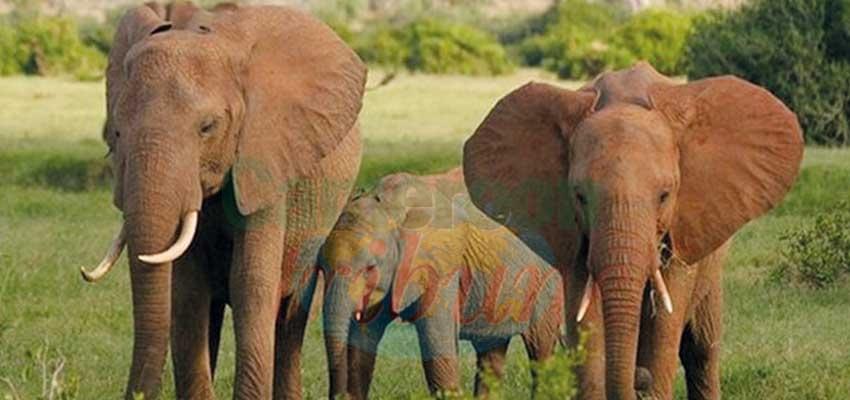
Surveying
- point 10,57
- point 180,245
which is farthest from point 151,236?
point 10,57

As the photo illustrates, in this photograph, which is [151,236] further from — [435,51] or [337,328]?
[435,51]

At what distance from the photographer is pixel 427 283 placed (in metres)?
10.1

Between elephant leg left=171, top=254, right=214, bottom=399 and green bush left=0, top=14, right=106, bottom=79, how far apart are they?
37.3 m

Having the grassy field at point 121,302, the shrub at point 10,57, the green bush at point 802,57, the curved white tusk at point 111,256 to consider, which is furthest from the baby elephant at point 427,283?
the shrub at point 10,57

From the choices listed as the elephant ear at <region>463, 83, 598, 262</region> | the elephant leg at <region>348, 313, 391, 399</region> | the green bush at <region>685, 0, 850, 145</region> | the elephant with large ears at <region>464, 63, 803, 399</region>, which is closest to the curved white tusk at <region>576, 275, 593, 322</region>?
the elephant with large ears at <region>464, 63, 803, 399</region>

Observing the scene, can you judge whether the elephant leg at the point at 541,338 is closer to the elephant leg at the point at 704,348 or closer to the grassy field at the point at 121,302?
the grassy field at the point at 121,302

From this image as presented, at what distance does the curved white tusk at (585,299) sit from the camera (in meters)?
8.13

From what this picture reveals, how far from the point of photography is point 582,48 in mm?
47125

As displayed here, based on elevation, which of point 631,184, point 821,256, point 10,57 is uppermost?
point 631,184

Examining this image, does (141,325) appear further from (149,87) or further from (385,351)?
(385,351)

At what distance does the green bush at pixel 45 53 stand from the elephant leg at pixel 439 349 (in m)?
36.9

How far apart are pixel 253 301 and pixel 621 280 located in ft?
6.30

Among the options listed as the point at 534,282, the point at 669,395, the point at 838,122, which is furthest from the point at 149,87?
the point at 838,122

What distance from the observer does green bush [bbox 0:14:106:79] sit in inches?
1847
